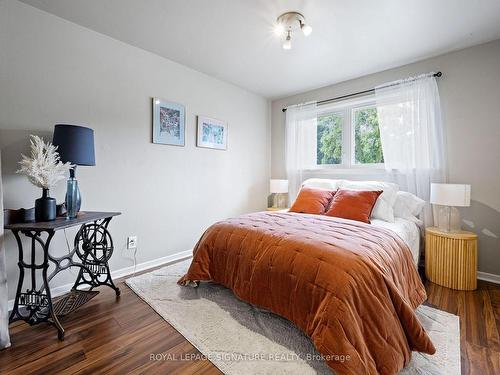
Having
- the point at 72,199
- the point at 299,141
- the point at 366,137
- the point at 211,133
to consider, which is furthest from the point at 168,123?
the point at 366,137

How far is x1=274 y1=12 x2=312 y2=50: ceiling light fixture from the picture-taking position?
78.3 inches

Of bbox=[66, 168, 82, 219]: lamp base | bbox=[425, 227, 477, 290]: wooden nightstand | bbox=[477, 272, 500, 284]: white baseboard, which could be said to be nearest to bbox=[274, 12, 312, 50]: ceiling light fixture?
bbox=[66, 168, 82, 219]: lamp base

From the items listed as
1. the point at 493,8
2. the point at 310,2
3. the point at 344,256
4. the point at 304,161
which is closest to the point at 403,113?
the point at 493,8

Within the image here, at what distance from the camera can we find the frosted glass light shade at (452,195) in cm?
217

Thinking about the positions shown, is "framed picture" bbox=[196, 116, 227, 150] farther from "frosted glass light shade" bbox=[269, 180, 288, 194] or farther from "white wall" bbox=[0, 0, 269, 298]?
"frosted glass light shade" bbox=[269, 180, 288, 194]

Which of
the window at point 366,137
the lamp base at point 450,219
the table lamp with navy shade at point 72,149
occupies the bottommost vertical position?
the lamp base at point 450,219

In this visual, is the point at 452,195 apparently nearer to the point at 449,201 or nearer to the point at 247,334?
the point at 449,201

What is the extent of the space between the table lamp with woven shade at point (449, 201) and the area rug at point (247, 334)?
3.22ft

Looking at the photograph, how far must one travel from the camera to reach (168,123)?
2824 mm

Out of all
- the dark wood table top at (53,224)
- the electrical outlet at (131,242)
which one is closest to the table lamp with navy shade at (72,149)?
the dark wood table top at (53,224)

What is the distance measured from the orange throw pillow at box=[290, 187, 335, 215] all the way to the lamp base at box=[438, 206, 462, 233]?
3.66ft

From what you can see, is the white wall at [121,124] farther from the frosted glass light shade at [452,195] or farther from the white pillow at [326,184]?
the frosted glass light shade at [452,195]

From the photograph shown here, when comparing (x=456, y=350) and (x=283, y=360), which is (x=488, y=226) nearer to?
(x=456, y=350)

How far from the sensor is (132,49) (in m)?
2.51
